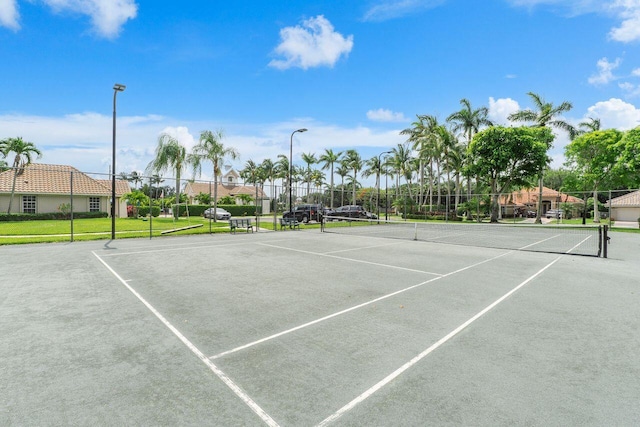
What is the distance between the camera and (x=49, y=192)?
36531 mm

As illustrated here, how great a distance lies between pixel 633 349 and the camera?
15.8 ft

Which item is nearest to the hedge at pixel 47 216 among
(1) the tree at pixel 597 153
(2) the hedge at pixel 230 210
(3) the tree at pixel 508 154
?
(2) the hedge at pixel 230 210

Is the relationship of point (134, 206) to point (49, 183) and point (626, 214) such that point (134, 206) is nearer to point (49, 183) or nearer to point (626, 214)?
point (49, 183)

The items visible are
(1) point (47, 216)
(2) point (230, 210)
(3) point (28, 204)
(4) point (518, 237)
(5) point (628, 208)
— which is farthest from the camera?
(2) point (230, 210)

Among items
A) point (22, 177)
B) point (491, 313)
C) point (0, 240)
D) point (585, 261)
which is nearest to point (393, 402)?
point (491, 313)

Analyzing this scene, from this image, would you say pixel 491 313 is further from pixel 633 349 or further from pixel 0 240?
pixel 0 240

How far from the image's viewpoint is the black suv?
3428cm

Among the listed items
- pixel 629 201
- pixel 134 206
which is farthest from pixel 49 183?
pixel 629 201

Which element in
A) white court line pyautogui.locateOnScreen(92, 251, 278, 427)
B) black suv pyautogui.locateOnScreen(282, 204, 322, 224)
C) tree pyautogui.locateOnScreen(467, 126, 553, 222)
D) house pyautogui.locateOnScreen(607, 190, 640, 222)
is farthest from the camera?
house pyautogui.locateOnScreen(607, 190, 640, 222)

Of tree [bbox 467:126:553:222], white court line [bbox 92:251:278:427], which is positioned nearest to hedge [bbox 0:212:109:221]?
white court line [bbox 92:251:278:427]

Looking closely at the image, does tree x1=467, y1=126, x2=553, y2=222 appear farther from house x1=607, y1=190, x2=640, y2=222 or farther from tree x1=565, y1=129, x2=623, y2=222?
house x1=607, y1=190, x2=640, y2=222

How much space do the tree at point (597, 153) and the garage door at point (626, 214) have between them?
49.9ft

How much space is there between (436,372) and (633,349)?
10.3ft

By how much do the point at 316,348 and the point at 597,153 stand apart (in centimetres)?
4892
